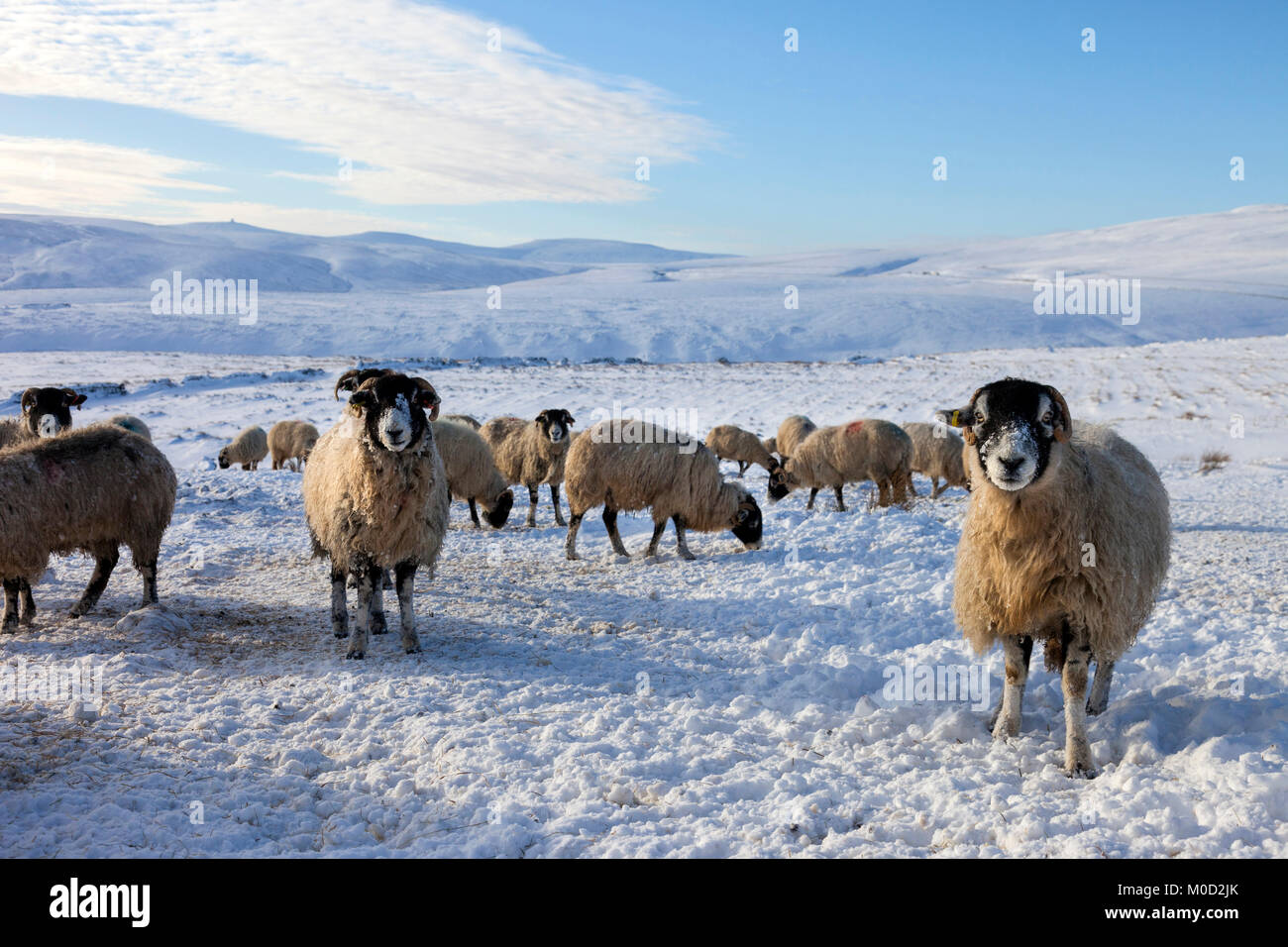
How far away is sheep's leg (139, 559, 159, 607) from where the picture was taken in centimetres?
905

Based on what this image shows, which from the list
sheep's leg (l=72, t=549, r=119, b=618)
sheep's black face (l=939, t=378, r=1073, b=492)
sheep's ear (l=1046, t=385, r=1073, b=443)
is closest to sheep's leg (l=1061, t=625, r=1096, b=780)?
sheep's black face (l=939, t=378, r=1073, b=492)

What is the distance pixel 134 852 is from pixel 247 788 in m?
0.84

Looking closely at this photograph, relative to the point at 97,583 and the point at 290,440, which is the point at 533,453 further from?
the point at 290,440

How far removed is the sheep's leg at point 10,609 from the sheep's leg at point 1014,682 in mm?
9005

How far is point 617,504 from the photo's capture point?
1246cm

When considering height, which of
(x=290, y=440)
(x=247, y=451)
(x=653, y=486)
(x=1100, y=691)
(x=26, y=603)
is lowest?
(x=1100, y=691)

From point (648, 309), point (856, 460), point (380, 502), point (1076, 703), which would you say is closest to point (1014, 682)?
point (1076, 703)

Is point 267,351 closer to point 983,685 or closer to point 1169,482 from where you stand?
point 1169,482

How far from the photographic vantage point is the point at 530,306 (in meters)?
87.6

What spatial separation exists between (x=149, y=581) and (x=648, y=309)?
260 feet

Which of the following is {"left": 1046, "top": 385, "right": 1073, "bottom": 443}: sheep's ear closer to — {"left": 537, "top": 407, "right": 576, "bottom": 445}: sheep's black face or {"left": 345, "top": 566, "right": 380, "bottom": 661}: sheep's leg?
{"left": 345, "top": 566, "right": 380, "bottom": 661}: sheep's leg

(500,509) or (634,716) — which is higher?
(500,509)

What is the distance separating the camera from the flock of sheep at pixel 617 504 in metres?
5.41
